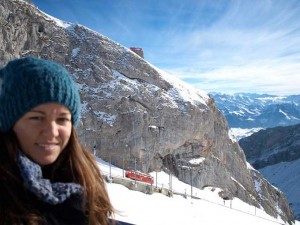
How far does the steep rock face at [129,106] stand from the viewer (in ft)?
167

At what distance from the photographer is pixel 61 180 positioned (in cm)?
296

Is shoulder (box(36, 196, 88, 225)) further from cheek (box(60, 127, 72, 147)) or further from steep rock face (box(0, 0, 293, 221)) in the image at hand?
steep rock face (box(0, 0, 293, 221))

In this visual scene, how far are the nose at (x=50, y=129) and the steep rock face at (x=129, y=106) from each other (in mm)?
45432

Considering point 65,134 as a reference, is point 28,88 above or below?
above

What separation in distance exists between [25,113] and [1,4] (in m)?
57.1

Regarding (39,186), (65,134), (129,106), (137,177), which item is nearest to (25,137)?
(65,134)

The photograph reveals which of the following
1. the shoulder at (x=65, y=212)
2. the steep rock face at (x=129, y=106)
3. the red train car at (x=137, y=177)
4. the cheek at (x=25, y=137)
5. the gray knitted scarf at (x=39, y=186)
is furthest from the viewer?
the steep rock face at (x=129, y=106)

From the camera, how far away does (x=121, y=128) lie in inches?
2026

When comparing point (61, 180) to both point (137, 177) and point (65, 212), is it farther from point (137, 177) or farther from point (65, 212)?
point (137, 177)

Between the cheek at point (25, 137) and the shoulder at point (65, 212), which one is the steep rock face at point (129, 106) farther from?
the cheek at point (25, 137)

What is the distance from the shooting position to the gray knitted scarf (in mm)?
2414

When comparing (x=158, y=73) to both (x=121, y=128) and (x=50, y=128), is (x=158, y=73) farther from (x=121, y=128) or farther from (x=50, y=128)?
(x=50, y=128)

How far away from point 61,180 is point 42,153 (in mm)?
371

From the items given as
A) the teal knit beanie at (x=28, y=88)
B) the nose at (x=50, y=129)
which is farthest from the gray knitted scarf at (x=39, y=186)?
the teal knit beanie at (x=28, y=88)
